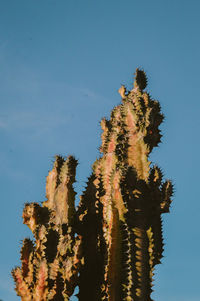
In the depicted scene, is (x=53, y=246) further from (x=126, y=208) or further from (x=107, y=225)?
(x=126, y=208)

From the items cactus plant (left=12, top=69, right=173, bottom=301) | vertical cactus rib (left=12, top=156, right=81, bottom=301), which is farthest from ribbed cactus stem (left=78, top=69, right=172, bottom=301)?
vertical cactus rib (left=12, top=156, right=81, bottom=301)

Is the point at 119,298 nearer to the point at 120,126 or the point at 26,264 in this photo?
the point at 26,264

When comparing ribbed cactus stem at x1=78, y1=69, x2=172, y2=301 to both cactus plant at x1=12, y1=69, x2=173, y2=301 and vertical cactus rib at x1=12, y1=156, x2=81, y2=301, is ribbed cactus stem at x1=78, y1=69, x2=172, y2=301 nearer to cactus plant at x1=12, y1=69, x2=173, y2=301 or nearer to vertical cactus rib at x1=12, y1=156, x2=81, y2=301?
cactus plant at x1=12, y1=69, x2=173, y2=301

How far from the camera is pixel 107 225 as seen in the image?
20.6 feet

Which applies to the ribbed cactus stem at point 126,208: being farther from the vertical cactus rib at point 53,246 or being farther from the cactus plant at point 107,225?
the vertical cactus rib at point 53,246

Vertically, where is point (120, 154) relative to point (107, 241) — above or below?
above

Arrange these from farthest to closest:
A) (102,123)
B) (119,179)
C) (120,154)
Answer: (102,123), (120,154), (119,179)

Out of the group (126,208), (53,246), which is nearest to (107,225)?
(126,208)

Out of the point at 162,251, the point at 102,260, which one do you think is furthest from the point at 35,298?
the point at 162,251

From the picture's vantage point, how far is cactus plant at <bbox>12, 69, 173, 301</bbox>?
5.82m

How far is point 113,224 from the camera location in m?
6.00

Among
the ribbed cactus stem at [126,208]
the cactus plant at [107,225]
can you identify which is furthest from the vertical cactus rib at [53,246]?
the ribbed cactus stem at [126,208]

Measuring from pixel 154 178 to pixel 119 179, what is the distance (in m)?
0.70

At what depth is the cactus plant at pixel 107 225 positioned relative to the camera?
19.1 ft
